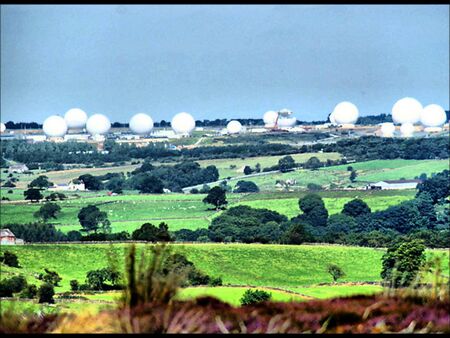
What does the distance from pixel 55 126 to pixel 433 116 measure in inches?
1867

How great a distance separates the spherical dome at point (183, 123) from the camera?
132 m

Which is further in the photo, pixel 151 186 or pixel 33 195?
pixel 151 186

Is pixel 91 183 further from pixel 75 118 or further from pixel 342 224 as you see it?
pixel 75 118

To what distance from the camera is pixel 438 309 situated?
7000 millimetres

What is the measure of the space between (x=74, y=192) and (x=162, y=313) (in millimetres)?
72227

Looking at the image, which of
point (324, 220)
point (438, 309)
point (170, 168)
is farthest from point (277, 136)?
point (438, 309)

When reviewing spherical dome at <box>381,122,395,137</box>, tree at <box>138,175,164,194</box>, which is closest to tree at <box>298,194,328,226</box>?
tree at <box>138,175,164,194</box>

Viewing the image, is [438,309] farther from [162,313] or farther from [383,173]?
[383,173]

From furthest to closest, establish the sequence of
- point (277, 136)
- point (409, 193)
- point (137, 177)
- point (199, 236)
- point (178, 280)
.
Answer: point (277, 136), point (137, 177), point (409, 193), point (199, 236), point (178, 280)

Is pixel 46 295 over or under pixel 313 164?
under

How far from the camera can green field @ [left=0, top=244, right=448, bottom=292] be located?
40.9 meters

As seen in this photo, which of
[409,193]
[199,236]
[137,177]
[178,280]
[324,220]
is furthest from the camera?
[137,177]

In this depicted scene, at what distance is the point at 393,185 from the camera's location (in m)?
76.4

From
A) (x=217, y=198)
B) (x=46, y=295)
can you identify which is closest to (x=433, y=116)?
(x=217, y=198)
